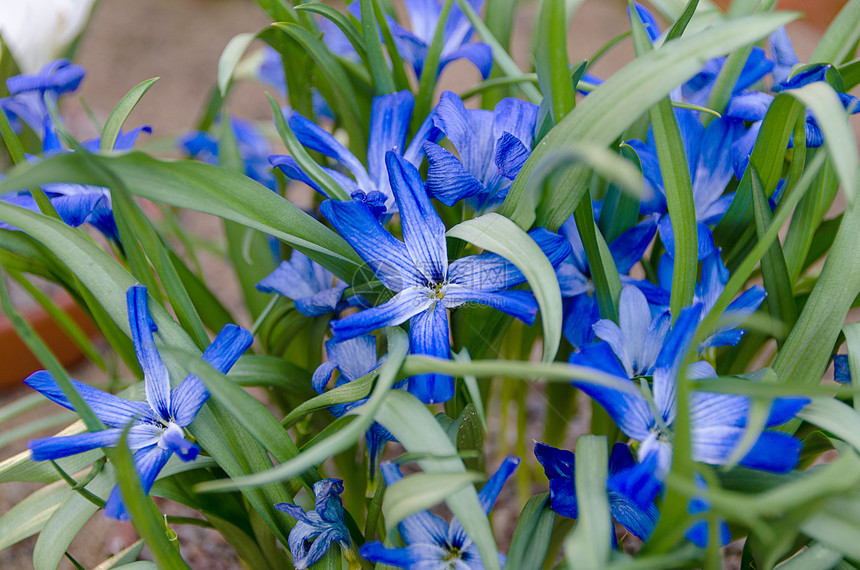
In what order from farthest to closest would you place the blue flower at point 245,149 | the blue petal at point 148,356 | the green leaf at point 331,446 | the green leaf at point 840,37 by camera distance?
the blue flower at point 245,149, the green leaf at point 840,37, the blue petal at point 148,356, the green leaf at point 331,446

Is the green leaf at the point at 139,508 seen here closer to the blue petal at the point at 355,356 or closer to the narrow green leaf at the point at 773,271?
the blue petal at the point at 355,356

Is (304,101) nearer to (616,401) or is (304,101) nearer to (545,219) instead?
(545,219)

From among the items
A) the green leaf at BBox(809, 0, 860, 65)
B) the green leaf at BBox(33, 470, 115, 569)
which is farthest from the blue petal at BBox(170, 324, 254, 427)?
the green leaf at BBox(809, 0, 860, 65)

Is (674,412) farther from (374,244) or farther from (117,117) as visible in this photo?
(117,117)

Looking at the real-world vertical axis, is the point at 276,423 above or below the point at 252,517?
above

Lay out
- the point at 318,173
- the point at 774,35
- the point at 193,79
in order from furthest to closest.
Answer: the point at 193,79 → the point at 774,35 → the point at 318,173

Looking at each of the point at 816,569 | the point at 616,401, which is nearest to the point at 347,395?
the point at 616,401

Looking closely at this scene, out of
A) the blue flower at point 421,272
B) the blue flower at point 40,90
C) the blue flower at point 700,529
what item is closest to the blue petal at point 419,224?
the blue flower at point 421,272

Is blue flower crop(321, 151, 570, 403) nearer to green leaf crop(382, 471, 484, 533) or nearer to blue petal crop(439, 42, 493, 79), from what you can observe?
green leaf crop(382, 471, 484, 533)
